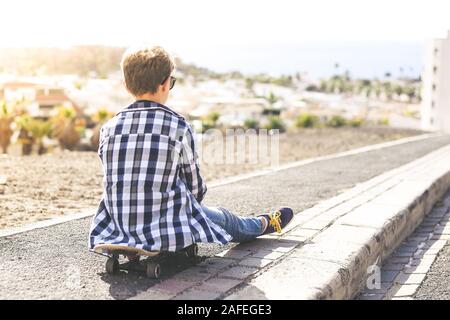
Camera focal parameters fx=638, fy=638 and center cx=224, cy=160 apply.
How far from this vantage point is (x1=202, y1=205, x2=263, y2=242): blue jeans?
3528 millimetres

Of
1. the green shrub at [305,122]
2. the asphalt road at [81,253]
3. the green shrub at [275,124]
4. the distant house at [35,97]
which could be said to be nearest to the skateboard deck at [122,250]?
the asphalt road at [81,253]

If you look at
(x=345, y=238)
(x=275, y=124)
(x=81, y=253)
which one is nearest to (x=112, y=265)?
(x=81, y=253)

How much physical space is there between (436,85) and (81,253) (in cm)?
4577

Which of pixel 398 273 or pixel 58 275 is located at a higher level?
pixel 58 275

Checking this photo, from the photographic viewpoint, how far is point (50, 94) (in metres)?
40.0

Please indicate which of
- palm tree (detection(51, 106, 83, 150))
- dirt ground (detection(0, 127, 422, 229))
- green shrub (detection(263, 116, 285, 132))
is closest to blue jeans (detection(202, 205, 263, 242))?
dirt ground (detection(0, 127, 422, 229))

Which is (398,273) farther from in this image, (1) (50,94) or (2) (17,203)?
(1) (50,94)

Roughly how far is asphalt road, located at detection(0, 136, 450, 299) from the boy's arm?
42 cm

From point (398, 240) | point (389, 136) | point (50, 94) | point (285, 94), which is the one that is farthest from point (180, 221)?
point (285, 94)

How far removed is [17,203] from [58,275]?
2.54 m

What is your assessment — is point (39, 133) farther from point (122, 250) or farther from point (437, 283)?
point (437, 283)

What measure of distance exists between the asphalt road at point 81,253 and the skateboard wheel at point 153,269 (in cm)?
4

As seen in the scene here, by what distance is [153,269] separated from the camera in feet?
10.0
